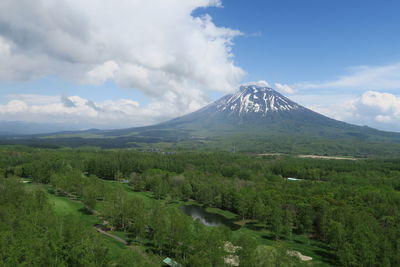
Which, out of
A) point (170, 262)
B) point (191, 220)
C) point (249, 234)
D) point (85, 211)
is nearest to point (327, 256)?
point (249, 234)

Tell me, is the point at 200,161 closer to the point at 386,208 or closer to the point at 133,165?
the point at 133,165

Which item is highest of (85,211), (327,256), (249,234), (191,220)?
(191,220)

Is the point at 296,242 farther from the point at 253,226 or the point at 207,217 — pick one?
the point at 207,217

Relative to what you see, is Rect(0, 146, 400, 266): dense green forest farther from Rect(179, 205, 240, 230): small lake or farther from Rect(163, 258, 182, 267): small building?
Rect(179, 205, 240, 230): small lake

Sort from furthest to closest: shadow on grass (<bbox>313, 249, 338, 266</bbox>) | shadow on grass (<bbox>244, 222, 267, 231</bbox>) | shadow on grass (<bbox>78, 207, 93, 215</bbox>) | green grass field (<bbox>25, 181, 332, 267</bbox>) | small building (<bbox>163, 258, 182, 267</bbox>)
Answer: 1. shadow on grass (<bbox>78, 207, 93, 215</bbox>)
2. shadow on grass (<bbox>244, 222, 267, 231</bbox>)
3. shadow on grass (<bbox>313, 249, 338, 266</bbox>)
4. green grass field (<bbox>25, 181, 332, 267</bbox>)
5. small building (<bbox>163, 258, 182, 267</bbox>)

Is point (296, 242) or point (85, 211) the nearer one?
point (296, 242)

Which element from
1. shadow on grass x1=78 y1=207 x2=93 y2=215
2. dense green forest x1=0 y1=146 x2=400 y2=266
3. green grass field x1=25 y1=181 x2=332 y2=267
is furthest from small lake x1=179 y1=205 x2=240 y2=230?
shadow on grass x1=78 y1=207 x2=93 y2=215
